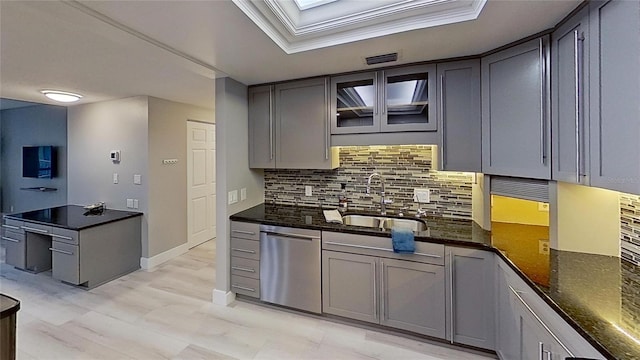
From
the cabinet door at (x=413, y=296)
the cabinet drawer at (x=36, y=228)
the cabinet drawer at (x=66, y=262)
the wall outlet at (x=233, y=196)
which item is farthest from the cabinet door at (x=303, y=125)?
the cabinet drawer at (x=36, y=228)

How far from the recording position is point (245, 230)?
2850 millimetres

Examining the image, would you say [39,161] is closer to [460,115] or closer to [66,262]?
[66,262]

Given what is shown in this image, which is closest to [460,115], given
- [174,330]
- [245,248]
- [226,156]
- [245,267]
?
[226,156]

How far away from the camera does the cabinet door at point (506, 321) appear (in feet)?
5.51

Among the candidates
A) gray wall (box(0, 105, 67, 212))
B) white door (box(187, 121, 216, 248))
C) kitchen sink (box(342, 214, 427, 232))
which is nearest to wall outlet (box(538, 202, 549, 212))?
kitchen sink (box(342, 214, 427, 232))

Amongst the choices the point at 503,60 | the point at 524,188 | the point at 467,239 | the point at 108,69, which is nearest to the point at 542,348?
the point at 467,239

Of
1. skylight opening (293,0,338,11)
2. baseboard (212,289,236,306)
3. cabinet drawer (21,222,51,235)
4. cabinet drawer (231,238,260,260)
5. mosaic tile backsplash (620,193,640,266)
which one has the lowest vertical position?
baseboard (212,289,236,306)

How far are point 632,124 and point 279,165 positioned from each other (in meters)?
2.61

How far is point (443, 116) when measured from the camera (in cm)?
242

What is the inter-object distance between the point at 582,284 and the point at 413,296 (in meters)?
1.11

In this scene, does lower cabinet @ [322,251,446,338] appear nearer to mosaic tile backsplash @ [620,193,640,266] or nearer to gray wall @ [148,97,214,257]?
mosaic tile backsplash @ [620,193,640,266]

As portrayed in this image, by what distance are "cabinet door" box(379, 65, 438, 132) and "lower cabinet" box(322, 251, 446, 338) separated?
121 cm

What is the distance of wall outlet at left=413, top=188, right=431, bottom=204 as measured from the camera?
9.18 feet

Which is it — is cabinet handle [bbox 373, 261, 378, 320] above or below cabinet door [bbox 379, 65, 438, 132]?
below
